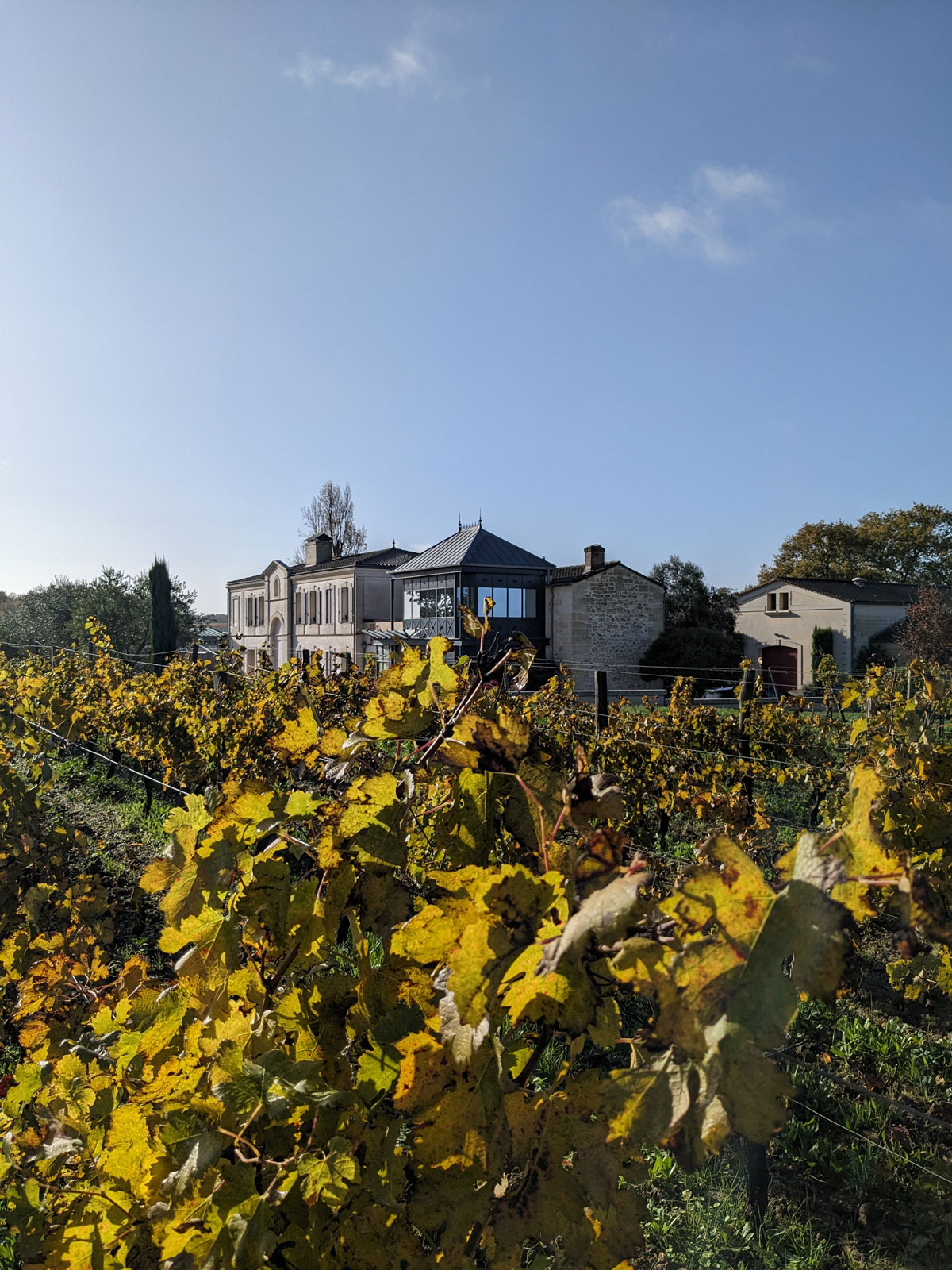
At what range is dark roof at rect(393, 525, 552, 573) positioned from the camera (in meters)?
28.1

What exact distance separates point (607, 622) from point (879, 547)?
22.1m

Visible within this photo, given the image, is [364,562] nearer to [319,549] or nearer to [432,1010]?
[319,549]

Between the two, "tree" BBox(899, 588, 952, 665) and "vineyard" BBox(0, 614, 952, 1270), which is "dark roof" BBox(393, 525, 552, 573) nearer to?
"tree" BBox(899, 588, 952, 665)

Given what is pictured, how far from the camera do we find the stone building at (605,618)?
28.1m

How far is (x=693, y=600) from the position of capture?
31.4 meters

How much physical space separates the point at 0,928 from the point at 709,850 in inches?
165

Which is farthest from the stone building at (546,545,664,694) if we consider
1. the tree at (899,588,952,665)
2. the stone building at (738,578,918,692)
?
the tree at (899,588,952,665)

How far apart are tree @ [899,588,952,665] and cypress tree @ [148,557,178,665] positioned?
26364 millimetres

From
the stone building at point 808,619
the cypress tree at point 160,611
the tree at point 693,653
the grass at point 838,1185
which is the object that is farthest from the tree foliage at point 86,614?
the grass at point 838,1185

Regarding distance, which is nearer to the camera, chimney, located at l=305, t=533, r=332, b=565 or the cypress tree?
the cypress tree

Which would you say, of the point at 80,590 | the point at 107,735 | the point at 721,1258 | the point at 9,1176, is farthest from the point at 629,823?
the point at 80,590

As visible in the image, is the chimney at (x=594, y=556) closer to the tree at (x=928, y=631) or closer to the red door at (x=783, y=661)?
the red door at (x=783, y=661)

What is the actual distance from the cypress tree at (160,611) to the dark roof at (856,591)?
2336 cm

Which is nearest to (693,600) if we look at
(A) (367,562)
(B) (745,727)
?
(A) (367,562)
